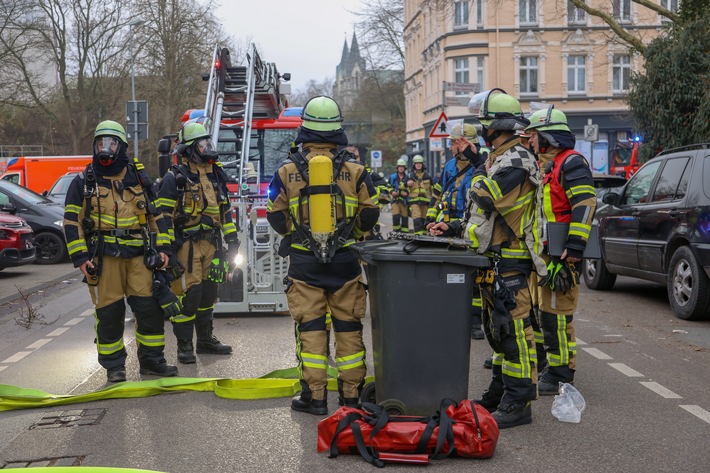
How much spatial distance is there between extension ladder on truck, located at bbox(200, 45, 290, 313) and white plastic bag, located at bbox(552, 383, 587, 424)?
4792 millimetres

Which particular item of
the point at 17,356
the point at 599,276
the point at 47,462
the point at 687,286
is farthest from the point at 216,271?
the point at 599,276

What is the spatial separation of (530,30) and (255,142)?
36786 millimetres

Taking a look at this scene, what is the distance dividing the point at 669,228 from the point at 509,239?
5425 millimetres

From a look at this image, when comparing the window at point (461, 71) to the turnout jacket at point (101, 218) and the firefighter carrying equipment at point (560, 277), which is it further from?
the firefighter carrying equipment at point (560, 277)

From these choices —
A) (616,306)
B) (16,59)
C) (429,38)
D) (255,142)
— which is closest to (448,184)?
(616,306)

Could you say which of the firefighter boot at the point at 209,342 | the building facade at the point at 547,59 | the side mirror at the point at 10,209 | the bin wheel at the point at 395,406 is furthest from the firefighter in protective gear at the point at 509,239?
the building facade at the point at 547,59

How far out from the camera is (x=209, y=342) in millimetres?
8758

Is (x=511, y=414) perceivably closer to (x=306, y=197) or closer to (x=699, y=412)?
(x=699, y=412)

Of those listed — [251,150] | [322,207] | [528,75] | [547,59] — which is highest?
[547,59]

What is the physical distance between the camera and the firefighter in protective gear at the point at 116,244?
7.38 meters

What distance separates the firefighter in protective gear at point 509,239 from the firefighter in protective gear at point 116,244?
286 centimetres

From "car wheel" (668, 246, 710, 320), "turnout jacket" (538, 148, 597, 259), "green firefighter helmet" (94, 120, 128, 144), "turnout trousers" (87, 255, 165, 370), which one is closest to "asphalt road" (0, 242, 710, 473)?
"turnout trousers" (87, 255, 165, 370)

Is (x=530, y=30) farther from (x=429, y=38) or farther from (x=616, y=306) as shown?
(x=616, y=306)

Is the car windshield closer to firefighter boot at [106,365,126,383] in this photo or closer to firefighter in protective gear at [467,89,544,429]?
firefighter boot at [106,365,126,383]
